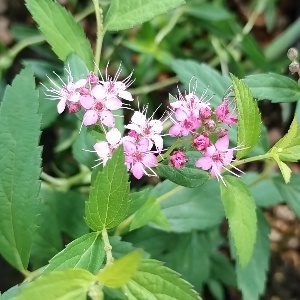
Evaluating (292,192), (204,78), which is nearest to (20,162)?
(204,78)

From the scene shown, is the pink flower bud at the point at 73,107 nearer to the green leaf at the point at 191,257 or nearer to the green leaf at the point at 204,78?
the green leaf at the point at 204,78

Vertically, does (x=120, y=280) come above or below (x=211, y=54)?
below

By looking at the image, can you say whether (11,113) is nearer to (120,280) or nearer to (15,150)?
(15,150)

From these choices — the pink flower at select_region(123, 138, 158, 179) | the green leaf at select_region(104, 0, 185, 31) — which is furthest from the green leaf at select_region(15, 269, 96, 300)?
the green leaf at select_region(104, 0, 185, 31)

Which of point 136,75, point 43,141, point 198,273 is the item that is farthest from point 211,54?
point 198,273

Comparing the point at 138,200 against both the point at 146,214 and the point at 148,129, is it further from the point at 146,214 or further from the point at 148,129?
the point at 148,129

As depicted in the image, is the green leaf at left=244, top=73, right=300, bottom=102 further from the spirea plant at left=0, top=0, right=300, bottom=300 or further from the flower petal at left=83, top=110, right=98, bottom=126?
the flower petal at left=83, top=110, right=98, bottom=126
